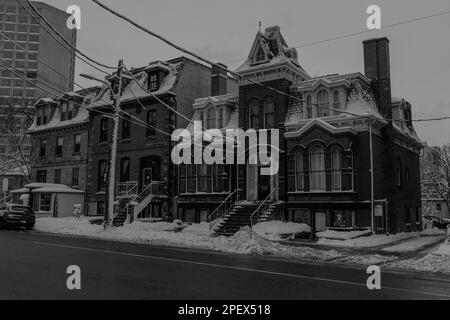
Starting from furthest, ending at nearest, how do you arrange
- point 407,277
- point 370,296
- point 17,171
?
1. point 17,171
2. point 407,277
3. point 370,296

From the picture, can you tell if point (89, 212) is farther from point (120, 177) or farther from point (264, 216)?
point (264, 216)

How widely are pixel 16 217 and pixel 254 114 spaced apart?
15647mm

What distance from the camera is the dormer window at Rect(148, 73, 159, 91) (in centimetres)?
3363

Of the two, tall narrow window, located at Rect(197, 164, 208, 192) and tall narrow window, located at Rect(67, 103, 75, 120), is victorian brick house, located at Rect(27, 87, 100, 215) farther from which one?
tall narrow window, located at Rect(197, 164, 208, 192)

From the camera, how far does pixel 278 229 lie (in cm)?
2322

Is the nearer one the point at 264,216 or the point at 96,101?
the point at 264,216

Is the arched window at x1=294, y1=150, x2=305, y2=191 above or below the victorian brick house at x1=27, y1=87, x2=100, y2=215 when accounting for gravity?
below

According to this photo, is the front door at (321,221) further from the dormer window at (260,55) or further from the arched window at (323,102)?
the dormer window at (260,55)

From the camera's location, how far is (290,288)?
9195 millimetres

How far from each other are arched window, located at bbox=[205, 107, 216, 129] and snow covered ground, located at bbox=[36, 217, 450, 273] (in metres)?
6.99

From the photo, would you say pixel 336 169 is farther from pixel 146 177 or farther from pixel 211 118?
pixel 146 177

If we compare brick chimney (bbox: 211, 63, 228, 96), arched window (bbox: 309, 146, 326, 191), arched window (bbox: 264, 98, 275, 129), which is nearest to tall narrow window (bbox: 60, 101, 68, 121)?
brick chimney (bbox: 211, 63, 228, 96)
